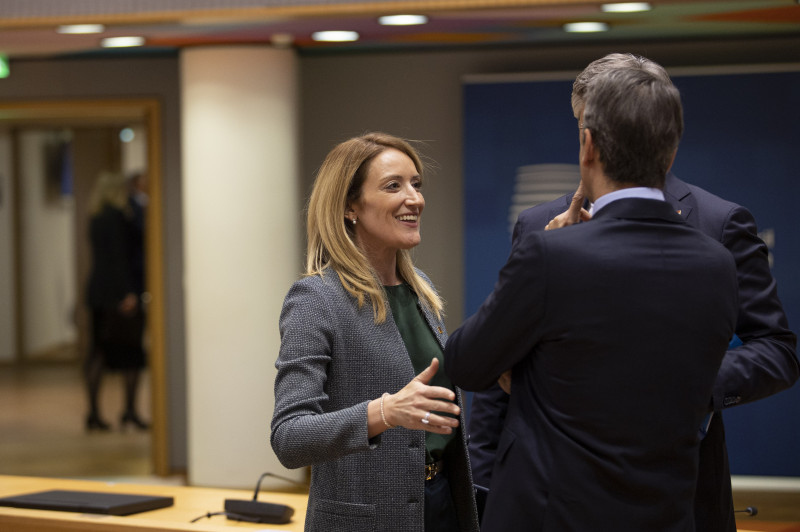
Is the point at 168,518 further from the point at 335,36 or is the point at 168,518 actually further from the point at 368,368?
the point at 335,36

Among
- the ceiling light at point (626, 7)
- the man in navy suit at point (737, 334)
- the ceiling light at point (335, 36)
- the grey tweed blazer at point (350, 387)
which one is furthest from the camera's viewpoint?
the ceiling light at point (335, 36)

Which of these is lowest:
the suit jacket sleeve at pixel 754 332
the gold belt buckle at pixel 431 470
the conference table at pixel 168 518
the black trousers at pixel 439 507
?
the conference table at pixel 168 518

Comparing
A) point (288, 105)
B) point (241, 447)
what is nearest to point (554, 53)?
point (288, 105)

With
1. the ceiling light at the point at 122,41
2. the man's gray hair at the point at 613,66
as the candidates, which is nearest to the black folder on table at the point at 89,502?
the man's gray hair at the point at 613,66

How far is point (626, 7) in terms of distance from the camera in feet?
14.0

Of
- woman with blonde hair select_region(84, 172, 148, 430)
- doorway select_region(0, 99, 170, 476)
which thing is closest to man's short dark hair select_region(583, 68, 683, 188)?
woman with blonde hair select_region(84, 172, 148, 430)

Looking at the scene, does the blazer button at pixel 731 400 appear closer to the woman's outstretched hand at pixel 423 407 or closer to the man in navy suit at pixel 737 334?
the man in navy suit at pixel 737 334

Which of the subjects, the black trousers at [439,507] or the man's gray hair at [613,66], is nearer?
the man's gray hair at [613,66]

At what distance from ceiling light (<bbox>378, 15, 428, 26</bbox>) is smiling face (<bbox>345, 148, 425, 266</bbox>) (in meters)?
2.43

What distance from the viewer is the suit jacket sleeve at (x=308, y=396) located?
5.78 ft

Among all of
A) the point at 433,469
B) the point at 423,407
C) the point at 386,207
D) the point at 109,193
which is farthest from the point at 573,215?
the point at 109,193

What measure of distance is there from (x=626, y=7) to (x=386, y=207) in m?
2.66

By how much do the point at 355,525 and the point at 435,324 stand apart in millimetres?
535

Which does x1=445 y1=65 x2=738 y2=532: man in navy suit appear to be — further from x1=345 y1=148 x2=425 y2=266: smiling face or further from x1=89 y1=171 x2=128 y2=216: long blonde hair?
x1=89 y1=171 x2=128 y2=216: long blonde hair
